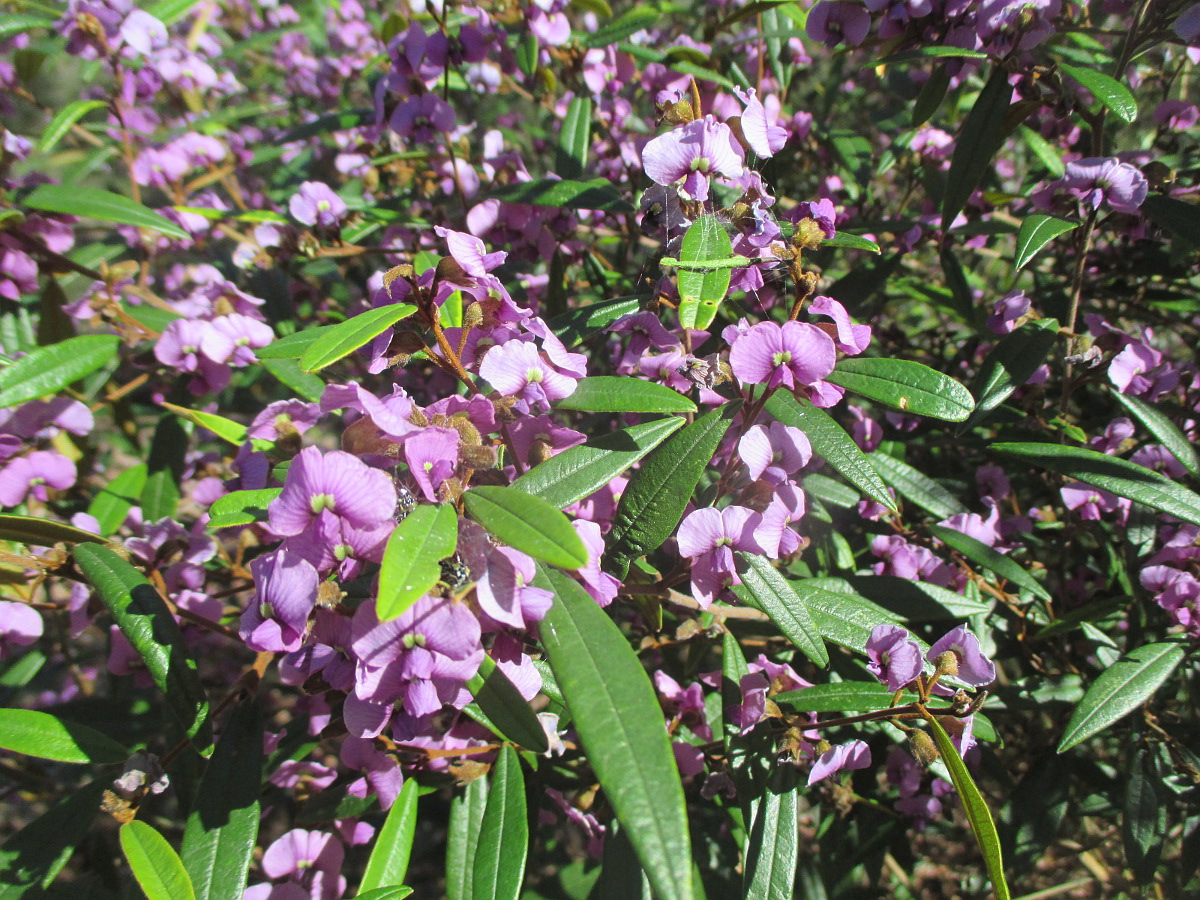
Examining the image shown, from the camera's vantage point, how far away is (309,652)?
3.40ft

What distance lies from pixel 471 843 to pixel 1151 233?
1916 millimetres

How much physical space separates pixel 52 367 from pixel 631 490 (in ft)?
4.38

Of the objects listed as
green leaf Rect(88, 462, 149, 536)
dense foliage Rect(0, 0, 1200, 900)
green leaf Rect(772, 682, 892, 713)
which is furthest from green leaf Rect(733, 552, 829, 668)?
green leaf Rect(88, 462, 149, 536)

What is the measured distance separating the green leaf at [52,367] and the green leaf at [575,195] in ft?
3.26

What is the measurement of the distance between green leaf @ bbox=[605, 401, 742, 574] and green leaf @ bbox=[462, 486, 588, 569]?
0.74ft

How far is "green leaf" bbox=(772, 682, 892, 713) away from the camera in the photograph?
Result: 1.21 metres

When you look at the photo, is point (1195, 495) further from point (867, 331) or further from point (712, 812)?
point (712, 812)

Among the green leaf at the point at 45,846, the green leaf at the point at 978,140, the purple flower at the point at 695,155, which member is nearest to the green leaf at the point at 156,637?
the green leaf at the point at 45,846

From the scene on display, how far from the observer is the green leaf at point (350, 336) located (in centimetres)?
91

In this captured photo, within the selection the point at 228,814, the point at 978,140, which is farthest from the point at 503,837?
the point at 978,140

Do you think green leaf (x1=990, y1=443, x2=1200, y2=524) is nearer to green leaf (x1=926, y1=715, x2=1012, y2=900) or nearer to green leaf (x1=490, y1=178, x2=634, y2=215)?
green leaf (x1=926, y1=715, x2=1012, y2=900)

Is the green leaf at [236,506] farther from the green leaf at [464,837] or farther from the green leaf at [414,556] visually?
the green leaf at [464,837]

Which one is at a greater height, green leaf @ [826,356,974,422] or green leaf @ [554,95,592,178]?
green leaf @ [554,95,592,178]

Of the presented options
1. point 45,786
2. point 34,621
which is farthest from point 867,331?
point 45,786
